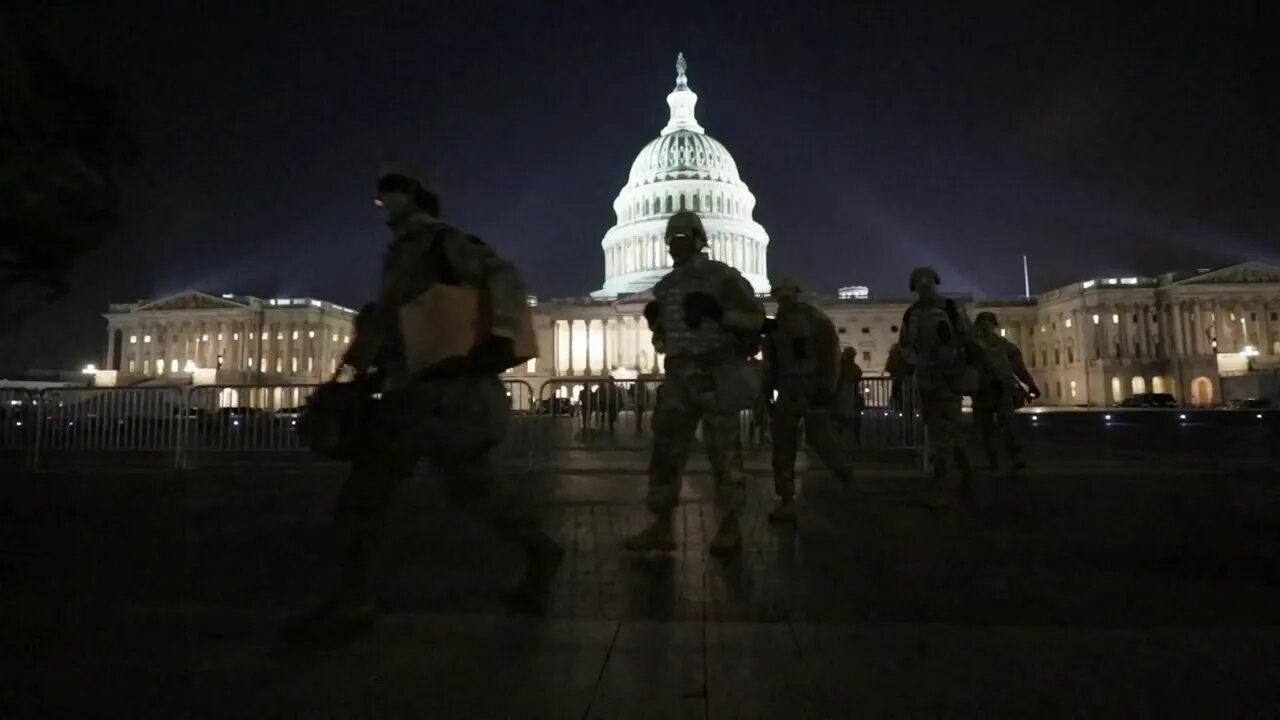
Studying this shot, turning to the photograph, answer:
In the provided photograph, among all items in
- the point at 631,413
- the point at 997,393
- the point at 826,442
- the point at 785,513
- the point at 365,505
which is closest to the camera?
the point at 365,505

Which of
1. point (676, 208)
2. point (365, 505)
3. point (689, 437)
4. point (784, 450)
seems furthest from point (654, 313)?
point (676, 208)

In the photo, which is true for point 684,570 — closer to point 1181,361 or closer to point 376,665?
point 376,665

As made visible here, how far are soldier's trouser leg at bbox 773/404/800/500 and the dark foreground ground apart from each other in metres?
0.39

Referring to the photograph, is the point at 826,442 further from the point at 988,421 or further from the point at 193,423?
the point at 193,423

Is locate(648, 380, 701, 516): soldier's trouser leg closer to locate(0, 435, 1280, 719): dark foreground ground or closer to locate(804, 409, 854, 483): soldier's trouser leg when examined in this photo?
locate(0, 435, 1280, 719): dark foreground ground

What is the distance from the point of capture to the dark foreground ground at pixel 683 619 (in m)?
2.45

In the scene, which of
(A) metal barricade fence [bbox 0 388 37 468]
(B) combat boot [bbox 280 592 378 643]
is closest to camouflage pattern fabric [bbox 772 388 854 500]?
(B) combat boot [bbox 280 592 378 643]

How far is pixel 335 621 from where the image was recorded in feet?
10.2

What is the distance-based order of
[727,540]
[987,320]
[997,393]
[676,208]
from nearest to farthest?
[727,540] < [997,393] < [987,320] < [676,208]

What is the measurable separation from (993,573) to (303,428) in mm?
3521

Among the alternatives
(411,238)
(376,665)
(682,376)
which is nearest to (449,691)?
(376,665)

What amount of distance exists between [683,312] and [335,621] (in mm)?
2658

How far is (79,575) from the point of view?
4.27 m

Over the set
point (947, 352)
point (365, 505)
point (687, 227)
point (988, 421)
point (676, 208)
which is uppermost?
point (676, 208)
